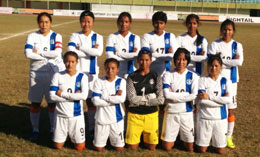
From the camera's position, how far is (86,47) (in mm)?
5523

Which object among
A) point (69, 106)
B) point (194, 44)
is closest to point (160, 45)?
point (194, 44)

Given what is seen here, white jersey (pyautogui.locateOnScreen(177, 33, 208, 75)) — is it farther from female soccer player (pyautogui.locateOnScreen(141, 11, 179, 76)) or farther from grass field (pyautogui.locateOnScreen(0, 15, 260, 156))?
grass field (pyautogui.locateOnScreen(0, 15, 260, 156))

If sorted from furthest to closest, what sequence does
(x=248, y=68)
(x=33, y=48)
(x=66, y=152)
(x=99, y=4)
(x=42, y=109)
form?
(x=99, y=4) → (x=248, y=68) → (x=42, y=109) → (x=33, y=48) → (x=66, y=152)

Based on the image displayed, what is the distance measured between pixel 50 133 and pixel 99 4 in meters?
63.6

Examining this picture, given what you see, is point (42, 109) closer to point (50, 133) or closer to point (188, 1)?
point (50, 133)

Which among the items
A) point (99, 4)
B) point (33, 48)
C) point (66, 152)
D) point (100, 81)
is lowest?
point (66, 152)

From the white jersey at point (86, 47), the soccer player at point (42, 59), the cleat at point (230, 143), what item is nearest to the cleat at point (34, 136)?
the soccer player at point (42, 59)

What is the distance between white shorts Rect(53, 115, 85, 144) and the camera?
5035 millimetres

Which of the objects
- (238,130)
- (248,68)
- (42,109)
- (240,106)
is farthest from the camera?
(248,68)

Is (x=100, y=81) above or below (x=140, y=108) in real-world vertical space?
above

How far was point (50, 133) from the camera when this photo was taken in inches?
229

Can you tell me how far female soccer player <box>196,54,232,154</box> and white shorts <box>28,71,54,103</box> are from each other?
266 cm

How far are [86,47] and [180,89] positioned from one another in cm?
181

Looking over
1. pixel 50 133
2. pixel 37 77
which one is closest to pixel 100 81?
pixel 37 77
